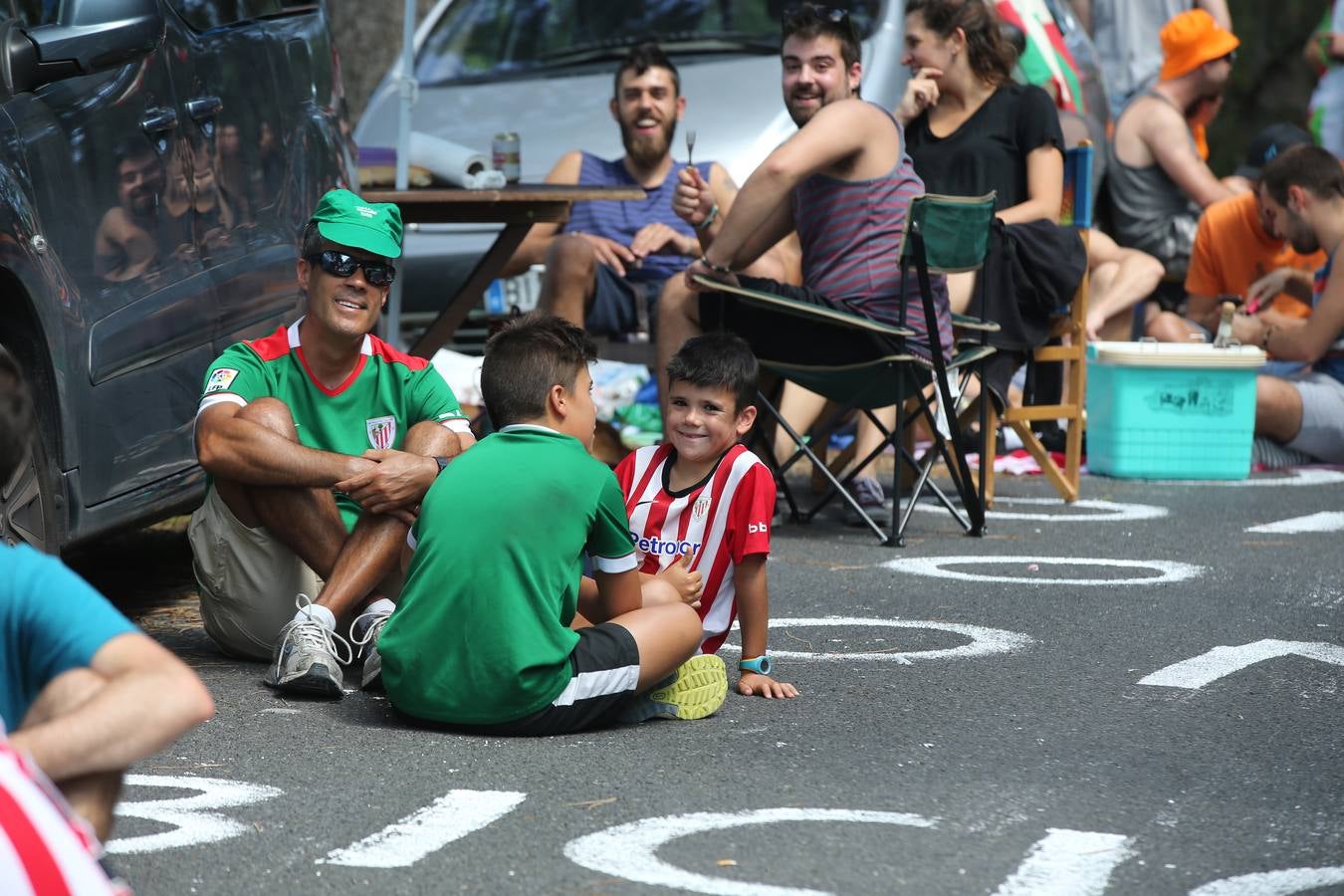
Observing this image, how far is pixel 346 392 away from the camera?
183 inches

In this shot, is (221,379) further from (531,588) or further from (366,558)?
(531,588)

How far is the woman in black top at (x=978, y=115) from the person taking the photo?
7.68 meters

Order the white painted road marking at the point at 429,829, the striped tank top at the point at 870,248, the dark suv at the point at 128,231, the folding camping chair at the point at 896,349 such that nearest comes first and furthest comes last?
1. the white painted road marking at the point at 429,829
2. the dark suv at the point at 128,231
3. the folding camping chair at the point at 896,349
4. the striped tank top at the point at 870,248

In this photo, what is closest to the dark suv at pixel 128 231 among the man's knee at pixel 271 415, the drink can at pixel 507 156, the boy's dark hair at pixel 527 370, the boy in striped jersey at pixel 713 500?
the man's knee at pixel 271 415

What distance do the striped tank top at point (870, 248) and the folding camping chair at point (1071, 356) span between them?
114 cm

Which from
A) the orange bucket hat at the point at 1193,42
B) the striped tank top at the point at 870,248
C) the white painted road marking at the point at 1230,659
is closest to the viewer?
the white painted road marking at the point at 1230,659

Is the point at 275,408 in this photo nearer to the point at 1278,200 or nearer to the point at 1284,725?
the point at 1284,725

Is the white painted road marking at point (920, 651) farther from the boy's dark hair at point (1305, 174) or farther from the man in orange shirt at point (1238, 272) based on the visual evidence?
the man in orange shirt at point (1238, 272)

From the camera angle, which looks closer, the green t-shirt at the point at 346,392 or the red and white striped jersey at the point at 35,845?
the red and white striped jersey at the point at 35,845

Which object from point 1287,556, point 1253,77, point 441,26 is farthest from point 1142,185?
point 1253,77

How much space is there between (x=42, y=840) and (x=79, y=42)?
2.68 m

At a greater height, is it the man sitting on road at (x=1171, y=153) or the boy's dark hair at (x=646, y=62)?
the boy's dark hair at (x=646, y=62)

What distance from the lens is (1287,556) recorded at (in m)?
6.24

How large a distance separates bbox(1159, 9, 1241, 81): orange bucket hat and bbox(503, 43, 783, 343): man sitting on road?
11.1ft
